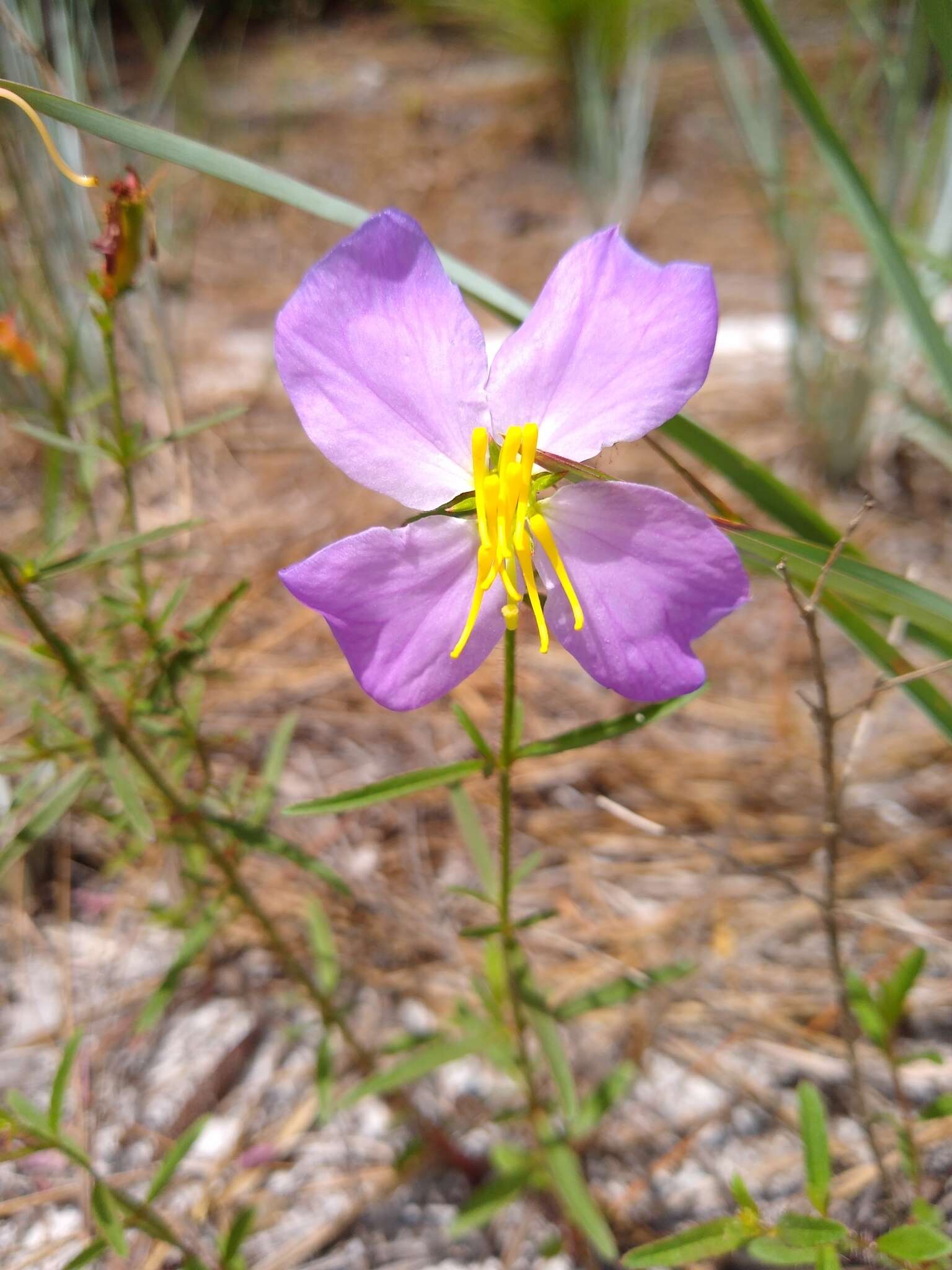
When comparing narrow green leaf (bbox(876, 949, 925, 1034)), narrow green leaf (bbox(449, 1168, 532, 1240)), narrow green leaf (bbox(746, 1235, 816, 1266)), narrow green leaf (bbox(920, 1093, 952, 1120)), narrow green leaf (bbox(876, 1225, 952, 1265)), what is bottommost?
narrow green leaf (bbox(449, 1168, 532, 1240))

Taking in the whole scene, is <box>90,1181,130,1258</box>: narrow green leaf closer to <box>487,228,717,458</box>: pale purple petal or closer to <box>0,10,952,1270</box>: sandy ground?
<box>0,10,952,1270</box>: sandy ground

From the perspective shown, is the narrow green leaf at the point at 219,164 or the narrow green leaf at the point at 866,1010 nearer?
the narrow green leaf at the point at 219,164

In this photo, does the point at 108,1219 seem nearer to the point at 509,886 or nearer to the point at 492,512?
the point at 509,886

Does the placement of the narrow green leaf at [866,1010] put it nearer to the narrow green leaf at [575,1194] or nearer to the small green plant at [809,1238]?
the small green plant at [809,1238]

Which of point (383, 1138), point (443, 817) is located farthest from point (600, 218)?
point (383, 1138)

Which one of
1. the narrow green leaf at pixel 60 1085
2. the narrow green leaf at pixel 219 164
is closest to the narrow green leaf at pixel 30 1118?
the narrow green leaf at pixel 60 1085

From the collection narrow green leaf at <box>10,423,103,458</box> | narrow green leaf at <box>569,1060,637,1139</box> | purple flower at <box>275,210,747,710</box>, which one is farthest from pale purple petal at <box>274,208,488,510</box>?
narrow green leaf at <box>569,1060,637,1139</box>
